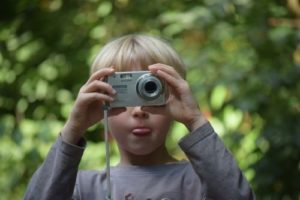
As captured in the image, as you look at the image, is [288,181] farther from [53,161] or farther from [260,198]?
[53,161]

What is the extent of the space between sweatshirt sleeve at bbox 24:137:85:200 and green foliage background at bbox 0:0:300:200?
4.20 ft

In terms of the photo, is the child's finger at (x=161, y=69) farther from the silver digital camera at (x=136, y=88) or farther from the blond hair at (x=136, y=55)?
the blond hair at (x=136, y=55)

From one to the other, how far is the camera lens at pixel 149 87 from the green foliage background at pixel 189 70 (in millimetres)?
1240

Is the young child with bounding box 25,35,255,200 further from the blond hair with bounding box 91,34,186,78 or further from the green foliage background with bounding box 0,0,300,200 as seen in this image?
the green foliage background with bounding box 0,0,300,200

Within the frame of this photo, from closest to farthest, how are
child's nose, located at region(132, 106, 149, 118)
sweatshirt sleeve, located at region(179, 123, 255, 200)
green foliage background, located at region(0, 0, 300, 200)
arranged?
1. sweatshirt sleeve, located at region(179, 123, 255, 200)
2. child's nose, located at region(132, 106, 149, 118)
3. green foliage background, located at region(0, 0, 300, 200)

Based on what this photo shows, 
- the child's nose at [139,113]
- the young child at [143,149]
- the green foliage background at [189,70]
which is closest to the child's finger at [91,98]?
the young child at [143,149]

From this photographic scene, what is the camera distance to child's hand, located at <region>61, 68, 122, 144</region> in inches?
53.1

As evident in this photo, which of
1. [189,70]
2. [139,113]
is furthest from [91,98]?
[189,70]

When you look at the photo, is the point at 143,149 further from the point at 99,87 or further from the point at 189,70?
the point at 189,70

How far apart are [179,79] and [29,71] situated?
1.67 m

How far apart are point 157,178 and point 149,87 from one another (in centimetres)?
21

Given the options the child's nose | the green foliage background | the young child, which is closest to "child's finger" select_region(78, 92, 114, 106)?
the young child

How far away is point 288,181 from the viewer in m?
2.59

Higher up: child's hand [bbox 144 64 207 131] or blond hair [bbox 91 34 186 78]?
blond hair [bbox 91 34 186 78]
